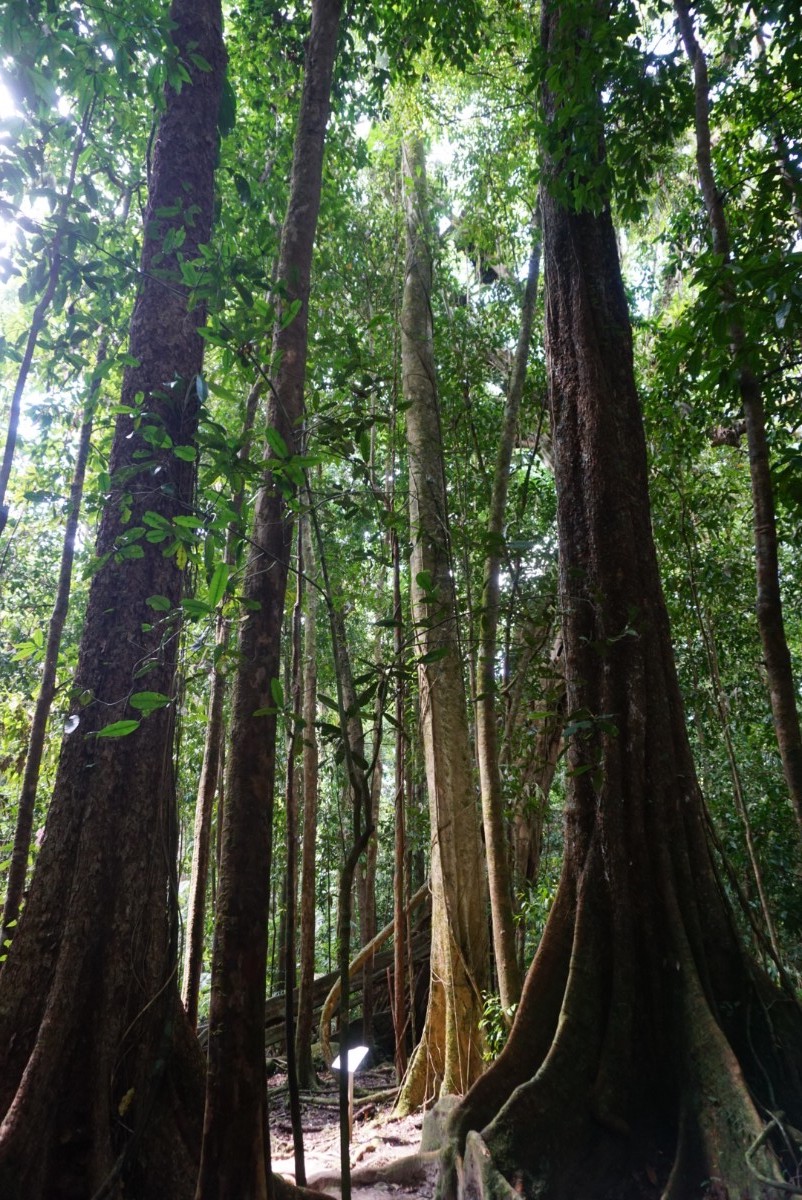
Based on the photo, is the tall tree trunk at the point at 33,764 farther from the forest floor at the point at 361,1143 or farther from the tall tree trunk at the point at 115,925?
the forest floor at the point at 361,1143

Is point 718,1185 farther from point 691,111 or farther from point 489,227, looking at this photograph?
point 489,227

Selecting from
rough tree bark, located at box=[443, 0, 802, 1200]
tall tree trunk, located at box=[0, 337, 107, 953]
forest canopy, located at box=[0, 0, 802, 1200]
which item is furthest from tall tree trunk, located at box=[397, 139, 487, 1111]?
tall tree trunk, located at box=[0, 337, 107, 953]

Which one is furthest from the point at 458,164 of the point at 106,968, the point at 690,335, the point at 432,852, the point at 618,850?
the point at 106,968

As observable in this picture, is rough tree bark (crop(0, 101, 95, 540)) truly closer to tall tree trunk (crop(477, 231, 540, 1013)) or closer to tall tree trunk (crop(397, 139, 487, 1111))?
tall tree trunk (crop(397, 139, 487, 1111))

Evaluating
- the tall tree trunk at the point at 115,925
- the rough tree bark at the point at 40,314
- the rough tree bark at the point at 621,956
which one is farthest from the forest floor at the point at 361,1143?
the rough tree bark at the point at 40,314

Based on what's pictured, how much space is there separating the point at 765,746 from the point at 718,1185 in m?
8.76

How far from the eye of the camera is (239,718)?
249 cm

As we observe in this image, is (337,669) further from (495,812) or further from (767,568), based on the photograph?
(495,812)

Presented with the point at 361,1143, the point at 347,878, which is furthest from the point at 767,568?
the point at 361,1143

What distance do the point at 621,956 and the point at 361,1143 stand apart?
2913 mm

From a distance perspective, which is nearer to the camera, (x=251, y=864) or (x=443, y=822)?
(x=251, y=864)

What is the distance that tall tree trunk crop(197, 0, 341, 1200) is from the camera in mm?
2150

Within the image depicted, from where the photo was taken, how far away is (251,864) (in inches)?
93.7

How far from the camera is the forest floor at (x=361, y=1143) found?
3531 millimetres
